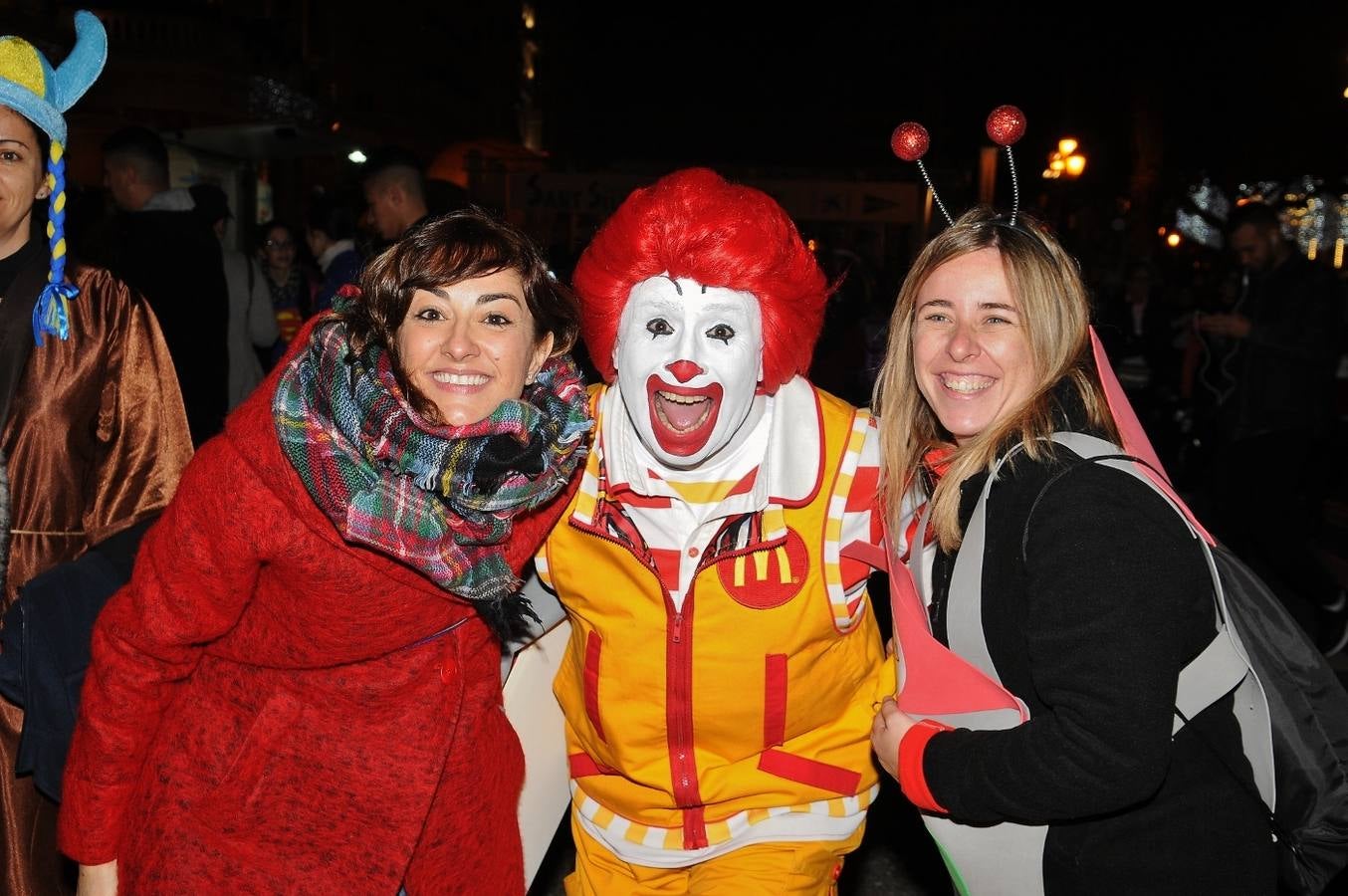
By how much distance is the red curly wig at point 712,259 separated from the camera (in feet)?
7.75

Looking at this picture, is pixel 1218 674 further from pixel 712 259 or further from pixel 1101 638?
pixel 712 259

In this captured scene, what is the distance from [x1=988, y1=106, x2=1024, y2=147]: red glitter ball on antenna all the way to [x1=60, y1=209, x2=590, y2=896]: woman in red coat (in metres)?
1.04

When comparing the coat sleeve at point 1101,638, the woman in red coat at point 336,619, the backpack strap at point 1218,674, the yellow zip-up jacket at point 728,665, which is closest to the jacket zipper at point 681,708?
the yellow zip-up jacket at point 728,665

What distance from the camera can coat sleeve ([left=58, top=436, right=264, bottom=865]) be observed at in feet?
5.90

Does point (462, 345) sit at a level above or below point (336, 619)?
above

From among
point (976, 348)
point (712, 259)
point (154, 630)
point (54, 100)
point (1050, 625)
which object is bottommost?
point (154, 630)

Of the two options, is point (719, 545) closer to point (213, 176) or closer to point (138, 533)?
point (138, 533)

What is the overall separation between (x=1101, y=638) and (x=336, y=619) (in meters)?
1.23

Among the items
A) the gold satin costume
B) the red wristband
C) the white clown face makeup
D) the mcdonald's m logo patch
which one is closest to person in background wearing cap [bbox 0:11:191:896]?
the gold satin costume

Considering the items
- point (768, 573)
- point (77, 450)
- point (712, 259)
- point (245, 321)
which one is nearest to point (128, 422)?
point (77, 450)

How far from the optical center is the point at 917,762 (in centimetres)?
189

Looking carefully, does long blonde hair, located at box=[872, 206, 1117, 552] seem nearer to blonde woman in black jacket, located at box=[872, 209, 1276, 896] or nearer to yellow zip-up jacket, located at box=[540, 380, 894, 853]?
blonde woman in black jacket, located at box=[872, 209, 1276, 896]

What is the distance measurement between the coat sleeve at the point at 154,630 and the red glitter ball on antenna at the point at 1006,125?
1.59m

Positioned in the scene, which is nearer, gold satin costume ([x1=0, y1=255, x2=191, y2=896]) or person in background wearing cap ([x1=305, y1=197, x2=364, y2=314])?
gold satin costume ([x1=0, y1=255, x2=191, y2=896])
